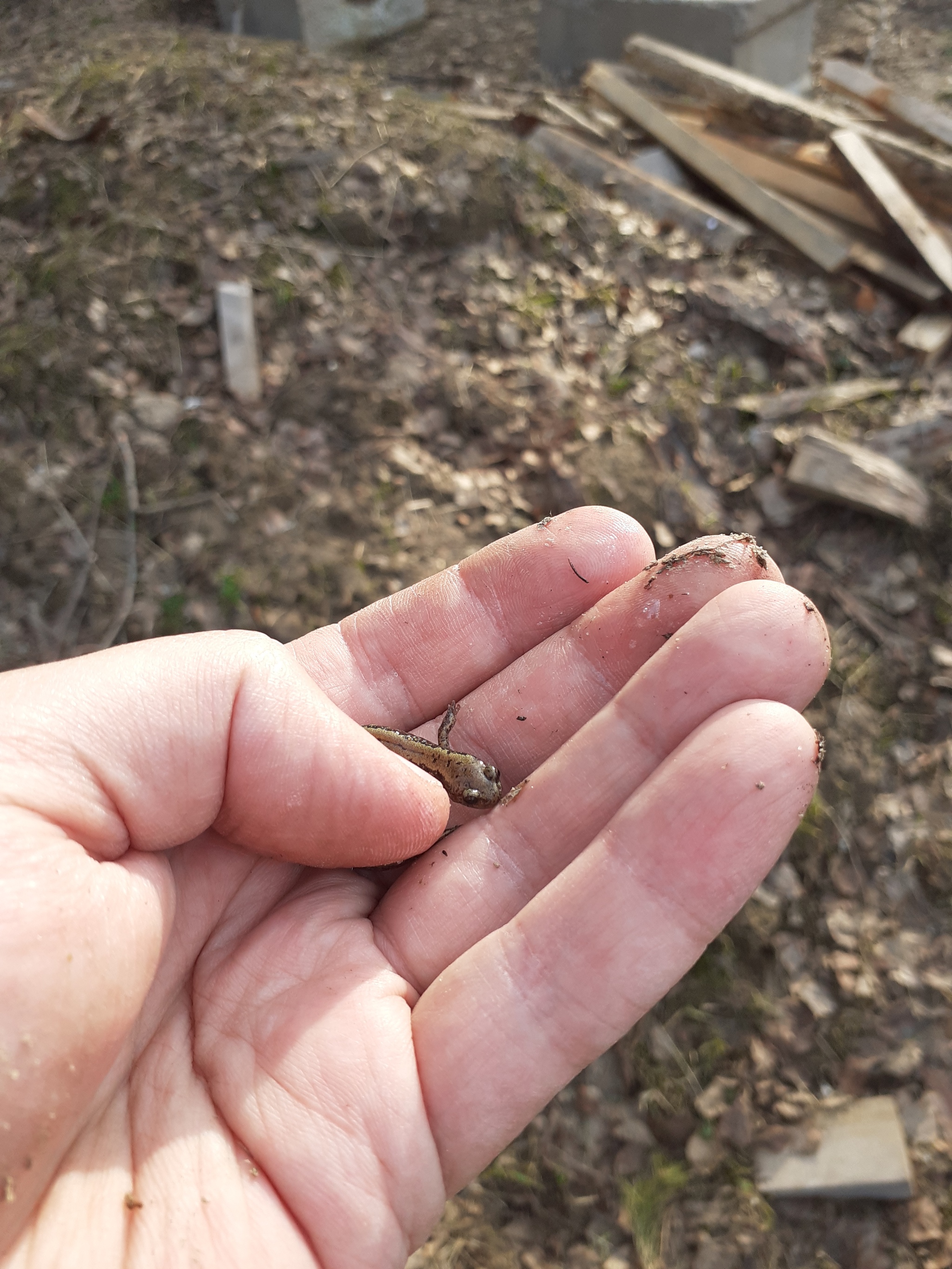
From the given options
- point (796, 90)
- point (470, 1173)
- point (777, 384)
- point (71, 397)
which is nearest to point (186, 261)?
point (71, 397)

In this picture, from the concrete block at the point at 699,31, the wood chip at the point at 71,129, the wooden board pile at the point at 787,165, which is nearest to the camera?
the wood chip at the point at 71,129

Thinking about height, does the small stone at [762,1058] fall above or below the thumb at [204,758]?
below

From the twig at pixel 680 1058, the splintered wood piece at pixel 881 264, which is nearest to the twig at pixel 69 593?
the twig at pixel 680 1058

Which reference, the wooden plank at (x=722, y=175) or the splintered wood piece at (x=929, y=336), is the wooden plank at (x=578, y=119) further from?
the splintered wood piece at (x=929, y=336)

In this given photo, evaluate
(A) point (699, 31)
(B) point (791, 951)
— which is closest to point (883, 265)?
(A) point (699, 31)

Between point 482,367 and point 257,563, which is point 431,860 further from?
point 482,367

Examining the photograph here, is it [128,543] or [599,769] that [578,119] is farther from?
[599,769]
